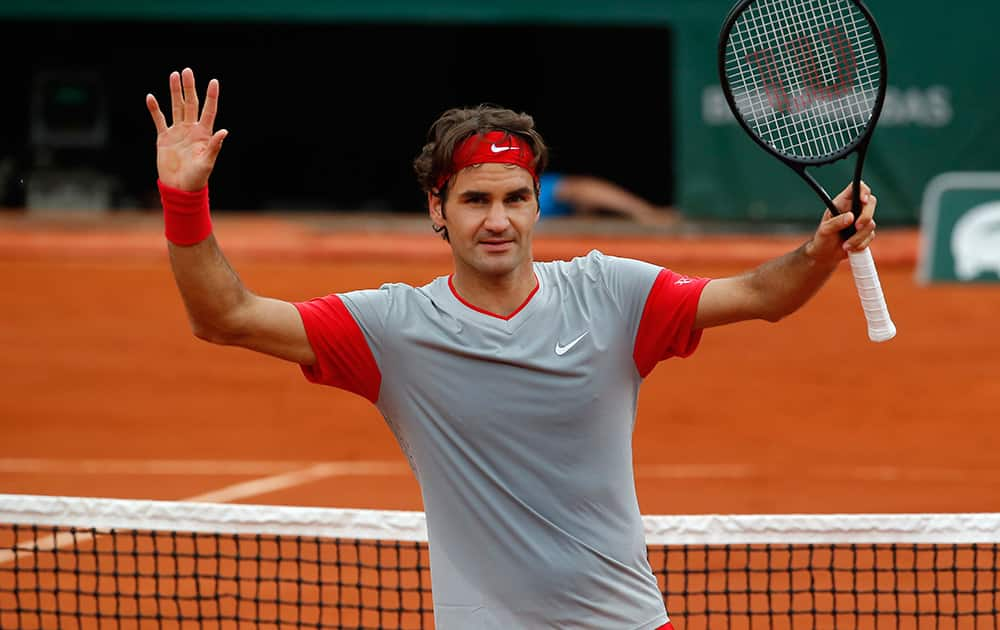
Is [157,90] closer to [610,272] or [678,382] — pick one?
[678,382]

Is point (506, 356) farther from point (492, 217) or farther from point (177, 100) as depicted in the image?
point (177, 100)

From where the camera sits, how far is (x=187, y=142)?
3375mm

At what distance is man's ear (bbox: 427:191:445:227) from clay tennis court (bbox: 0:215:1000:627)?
5.32 meters

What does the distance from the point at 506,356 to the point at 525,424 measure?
167mm

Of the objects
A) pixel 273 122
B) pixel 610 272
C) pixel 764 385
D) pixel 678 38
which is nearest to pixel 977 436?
pixel 764 385

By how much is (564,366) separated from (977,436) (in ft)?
27.5

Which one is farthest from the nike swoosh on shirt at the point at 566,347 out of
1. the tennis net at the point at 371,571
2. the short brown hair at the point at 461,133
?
the tennis net at the point at 371,571

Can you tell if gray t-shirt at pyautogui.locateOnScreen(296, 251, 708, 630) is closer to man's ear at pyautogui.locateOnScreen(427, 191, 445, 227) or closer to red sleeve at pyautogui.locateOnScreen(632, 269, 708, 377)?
red sleeve at pyautogui.locateOnScreen(632, 269, 708, 377)

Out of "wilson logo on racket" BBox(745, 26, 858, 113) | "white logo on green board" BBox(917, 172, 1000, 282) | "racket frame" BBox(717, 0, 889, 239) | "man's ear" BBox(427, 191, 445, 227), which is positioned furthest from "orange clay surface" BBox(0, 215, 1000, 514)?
"man's ear" BBox(427, 191, 445, 227)

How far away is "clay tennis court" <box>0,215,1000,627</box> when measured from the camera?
31.7 ft

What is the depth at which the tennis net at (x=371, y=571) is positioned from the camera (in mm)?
5625

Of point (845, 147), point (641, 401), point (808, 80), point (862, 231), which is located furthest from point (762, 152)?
point (862, 231)

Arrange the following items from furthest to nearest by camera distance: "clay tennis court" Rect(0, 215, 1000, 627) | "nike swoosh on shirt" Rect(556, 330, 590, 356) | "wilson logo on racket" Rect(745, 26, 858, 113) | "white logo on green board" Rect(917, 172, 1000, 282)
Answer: "white logo on green board" Rect(917, 172, 1000, 282)
"clay tennis court" Rect(0, 215, 1000, 627)
"wilson logo on racket" Rect(745, 26, 858, 113)
"nike swoosh on shirt" Rect(556, 330, 590, 356)

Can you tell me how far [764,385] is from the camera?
42.7 feet
